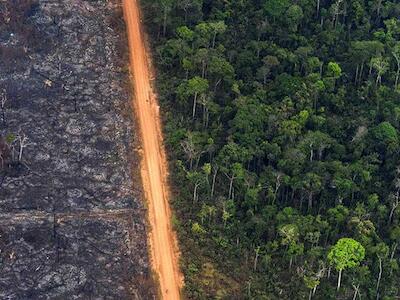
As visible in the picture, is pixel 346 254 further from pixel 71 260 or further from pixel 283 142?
pixel 71 260

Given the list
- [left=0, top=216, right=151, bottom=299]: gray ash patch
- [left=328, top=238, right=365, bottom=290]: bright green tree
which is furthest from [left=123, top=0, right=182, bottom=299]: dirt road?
[left=328, top=238, right=365, bottom=290]: bright green tree

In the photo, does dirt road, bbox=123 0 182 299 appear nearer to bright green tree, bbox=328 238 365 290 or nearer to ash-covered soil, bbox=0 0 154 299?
ash-covered soil, bbox=0 0 154 299

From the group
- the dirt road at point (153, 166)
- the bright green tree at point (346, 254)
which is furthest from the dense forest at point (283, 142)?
the dirt road at point (153, 166)

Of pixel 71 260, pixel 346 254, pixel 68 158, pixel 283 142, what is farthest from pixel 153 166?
pixel 346 254

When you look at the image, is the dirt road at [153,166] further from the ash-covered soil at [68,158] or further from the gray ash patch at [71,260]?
the gray ash patch at [71,260]

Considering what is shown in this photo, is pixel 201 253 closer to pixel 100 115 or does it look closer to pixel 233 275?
pixel 233 275
